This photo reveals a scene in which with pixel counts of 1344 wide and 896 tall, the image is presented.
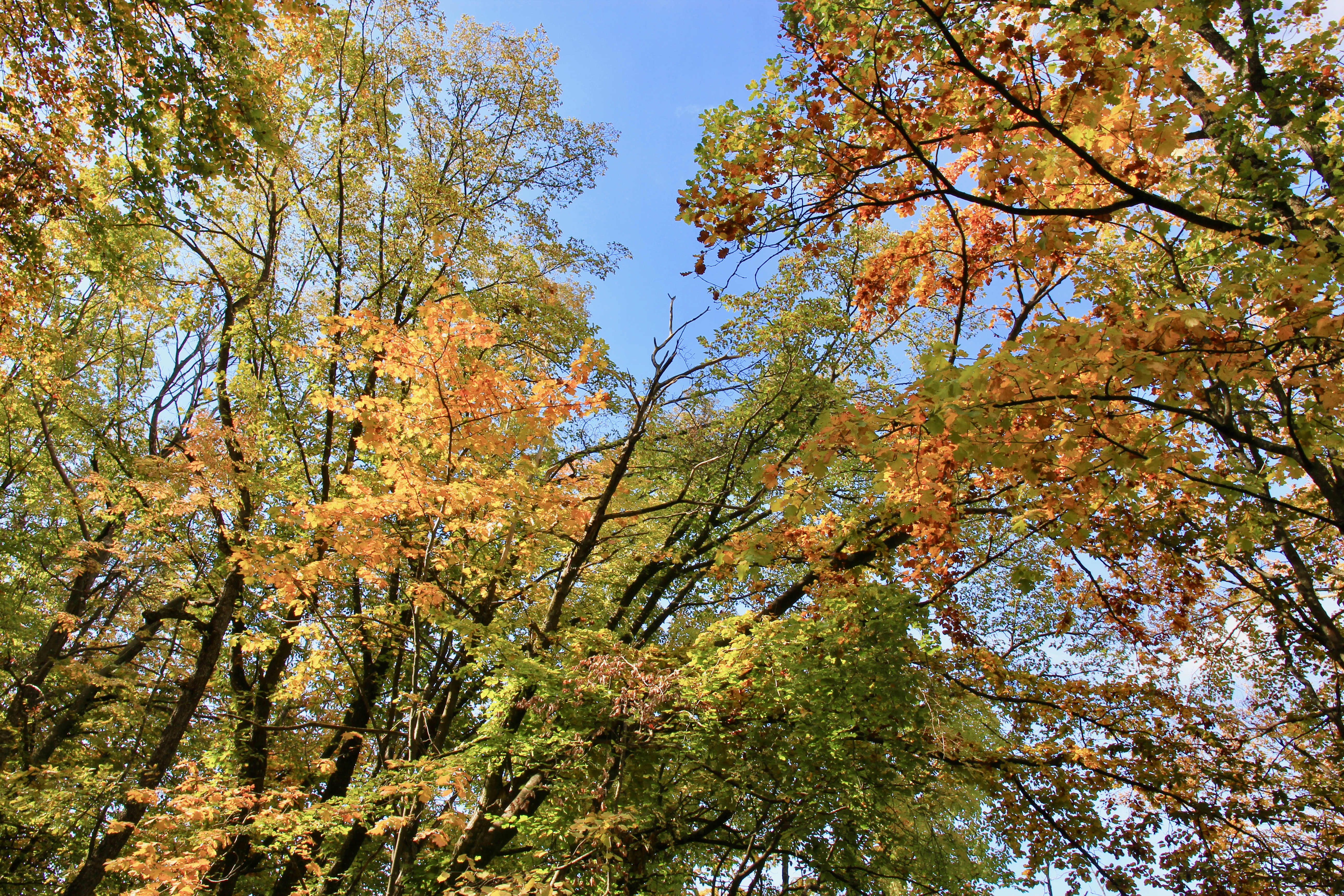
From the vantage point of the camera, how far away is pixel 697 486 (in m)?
7.96

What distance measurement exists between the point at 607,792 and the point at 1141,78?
17.8 feet

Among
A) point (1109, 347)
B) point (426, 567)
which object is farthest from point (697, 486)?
point (1109, 347)

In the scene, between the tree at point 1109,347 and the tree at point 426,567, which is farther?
the tree at point 426,567

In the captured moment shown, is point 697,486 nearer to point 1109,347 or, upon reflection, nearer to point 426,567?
point 426,567

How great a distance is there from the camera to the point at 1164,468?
3070 mm

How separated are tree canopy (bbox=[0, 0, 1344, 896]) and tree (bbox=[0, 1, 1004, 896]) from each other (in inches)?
2.9

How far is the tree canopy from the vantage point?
3.42 meters

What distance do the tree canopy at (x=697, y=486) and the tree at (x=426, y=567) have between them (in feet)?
0.24

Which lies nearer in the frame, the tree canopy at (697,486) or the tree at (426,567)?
the tree canopy at (697,486)

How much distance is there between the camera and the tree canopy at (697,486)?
11.2 feet

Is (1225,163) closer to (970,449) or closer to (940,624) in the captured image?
(970,449)

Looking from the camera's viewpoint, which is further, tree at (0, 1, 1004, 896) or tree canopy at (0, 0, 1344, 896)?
tree at (0, 1, 1004, 896)

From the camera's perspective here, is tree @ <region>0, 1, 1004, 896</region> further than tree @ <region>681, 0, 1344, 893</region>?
Yes

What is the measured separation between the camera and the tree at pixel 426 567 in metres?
5.24
